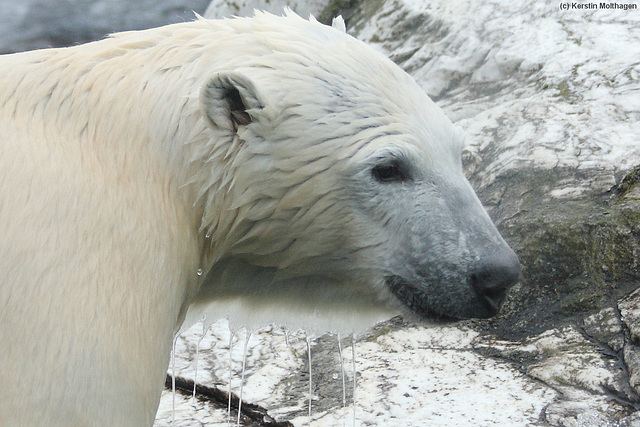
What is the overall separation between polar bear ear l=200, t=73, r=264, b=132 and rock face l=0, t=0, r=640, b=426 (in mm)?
739

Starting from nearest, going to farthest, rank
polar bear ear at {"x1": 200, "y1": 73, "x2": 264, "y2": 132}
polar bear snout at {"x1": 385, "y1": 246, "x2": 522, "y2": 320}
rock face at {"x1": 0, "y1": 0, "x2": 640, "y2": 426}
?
polar bear ear at {"x1": 200, "y1": 73, "x2": 264, "y2": 132} → polar bear snout at {"x1": 385, "y1": 246, "x2": 522, "y2": 320} → rock face at {"x1": 0, "y1": 0, "x2": 640, "y2": 426}

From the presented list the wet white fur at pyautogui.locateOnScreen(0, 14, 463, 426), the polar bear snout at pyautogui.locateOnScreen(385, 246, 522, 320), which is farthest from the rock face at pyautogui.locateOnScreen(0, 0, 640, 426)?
the wet white fur at pyautogui.locateOnScreen(0, 14, 463, 426)

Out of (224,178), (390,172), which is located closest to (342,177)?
(390,172)

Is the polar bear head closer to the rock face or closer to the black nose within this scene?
the black nose

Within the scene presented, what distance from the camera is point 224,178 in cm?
181

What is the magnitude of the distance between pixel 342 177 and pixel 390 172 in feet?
0.40

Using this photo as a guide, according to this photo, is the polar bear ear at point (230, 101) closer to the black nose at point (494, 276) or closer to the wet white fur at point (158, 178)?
the wet white fur at point (158, 178)

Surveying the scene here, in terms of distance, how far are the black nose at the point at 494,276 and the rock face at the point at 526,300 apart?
0.22 m

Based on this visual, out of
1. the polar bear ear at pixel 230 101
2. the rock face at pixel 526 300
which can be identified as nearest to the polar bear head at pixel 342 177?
the polar bear ear at pixel 230 101

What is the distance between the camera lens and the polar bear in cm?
161

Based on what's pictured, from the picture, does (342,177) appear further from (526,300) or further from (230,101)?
(526,300)

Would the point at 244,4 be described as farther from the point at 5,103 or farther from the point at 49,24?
the point at 5,103

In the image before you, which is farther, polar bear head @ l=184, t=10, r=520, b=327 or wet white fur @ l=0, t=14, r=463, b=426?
polar bear head @ l=184, t=10, r=520, b=327

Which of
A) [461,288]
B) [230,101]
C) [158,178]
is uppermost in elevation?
[230,101]
